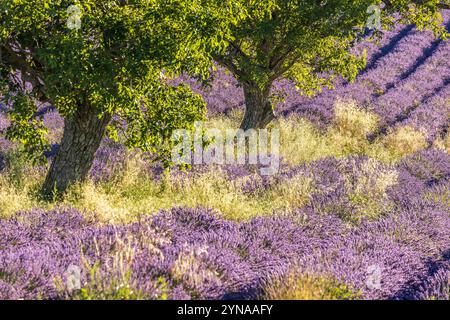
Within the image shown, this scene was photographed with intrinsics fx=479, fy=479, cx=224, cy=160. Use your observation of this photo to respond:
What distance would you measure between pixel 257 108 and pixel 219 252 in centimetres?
765

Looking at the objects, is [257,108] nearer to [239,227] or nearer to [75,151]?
[75,151]

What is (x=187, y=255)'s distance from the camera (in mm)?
5281

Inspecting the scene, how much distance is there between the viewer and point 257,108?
12719 millimetres

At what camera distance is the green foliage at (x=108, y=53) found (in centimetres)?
611

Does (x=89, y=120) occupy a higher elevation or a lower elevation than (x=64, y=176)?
higher

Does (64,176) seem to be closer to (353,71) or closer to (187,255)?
(187,255)

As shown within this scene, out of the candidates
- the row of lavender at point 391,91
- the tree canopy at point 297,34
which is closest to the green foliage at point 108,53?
the tree canopy at point 297,34

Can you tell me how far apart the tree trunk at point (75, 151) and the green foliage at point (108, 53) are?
2.91ft

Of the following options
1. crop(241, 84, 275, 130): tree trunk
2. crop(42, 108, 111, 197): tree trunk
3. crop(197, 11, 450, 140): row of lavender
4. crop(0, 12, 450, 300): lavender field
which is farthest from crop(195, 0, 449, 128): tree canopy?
crop(42, 108, 111, 197): tree trunk

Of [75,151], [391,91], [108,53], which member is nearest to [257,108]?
[75,151]
